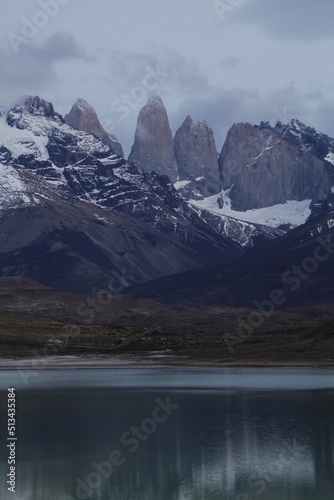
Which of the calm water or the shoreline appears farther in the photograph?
the shoreline

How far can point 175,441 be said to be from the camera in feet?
203

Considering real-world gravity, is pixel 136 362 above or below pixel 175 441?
above

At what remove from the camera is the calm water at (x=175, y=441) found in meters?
48.9

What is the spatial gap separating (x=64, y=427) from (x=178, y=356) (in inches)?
3011

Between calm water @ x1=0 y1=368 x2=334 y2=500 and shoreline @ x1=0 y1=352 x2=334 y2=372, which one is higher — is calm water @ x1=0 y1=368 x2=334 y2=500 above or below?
below

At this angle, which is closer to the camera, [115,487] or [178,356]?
[115,487]

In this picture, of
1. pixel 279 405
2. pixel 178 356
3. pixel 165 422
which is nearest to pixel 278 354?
pixel 178 356

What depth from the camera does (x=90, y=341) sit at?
547 ft

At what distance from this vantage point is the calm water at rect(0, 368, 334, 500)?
48.9m

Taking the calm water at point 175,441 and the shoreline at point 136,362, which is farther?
the shoreline at point 136,362

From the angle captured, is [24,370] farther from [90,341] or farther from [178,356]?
[90,341]

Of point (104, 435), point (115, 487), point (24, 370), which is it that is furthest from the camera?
point (24, 370)

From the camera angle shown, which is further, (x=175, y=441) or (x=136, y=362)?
(x=136, y=362)

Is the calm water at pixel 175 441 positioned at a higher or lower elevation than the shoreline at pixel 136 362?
lower
